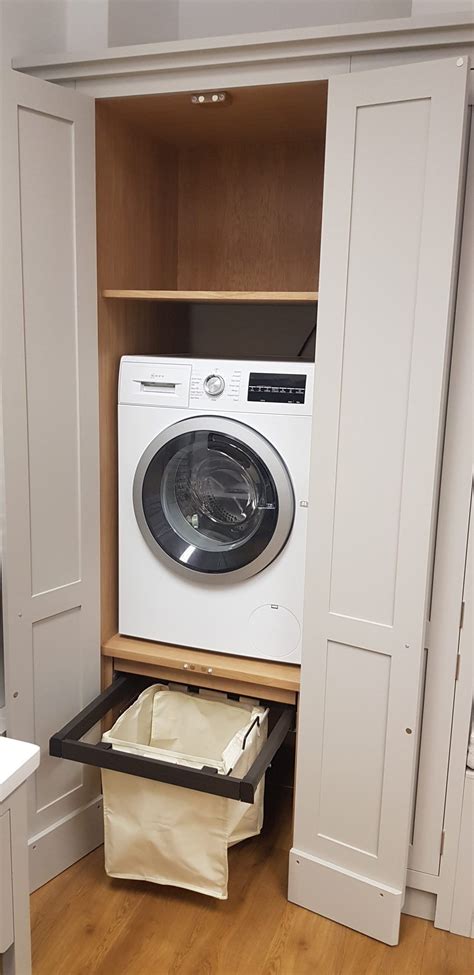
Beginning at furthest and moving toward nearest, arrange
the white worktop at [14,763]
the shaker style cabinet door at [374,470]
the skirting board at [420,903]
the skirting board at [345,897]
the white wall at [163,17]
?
Answer: the white wall at [163,17], the skirting board at [420,903], the skirting board at [345,897], the shaker style cabinet door at [374,470], the white worktop at [14,763]

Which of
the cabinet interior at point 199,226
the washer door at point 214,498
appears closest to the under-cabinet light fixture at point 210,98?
the cabinet interior at point 199,226

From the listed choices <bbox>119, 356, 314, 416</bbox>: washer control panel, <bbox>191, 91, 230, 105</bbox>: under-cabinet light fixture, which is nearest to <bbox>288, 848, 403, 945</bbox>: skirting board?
<bbox>119, 356, 314, 416</bbox>: washer control panel

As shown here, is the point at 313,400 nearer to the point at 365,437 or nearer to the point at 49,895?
the point at 365,437

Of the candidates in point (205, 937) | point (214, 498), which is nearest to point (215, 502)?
point (214, 498)

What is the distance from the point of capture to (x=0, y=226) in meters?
1.78

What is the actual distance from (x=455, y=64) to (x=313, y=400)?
765 mm

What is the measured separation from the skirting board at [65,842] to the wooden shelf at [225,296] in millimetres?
1467

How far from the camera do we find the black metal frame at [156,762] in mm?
1826

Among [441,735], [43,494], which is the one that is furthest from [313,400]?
[441,735]

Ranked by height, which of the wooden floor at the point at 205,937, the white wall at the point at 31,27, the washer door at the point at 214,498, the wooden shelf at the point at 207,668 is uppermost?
the white wall at the point at 31,27

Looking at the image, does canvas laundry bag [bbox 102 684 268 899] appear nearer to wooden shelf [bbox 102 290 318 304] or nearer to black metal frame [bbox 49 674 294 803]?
black metal frame [bbox 49 674 294 803]

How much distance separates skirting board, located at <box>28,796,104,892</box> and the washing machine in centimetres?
55

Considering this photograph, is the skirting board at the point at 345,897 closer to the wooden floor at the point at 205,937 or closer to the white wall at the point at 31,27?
the wooden floor at the point at 205,937

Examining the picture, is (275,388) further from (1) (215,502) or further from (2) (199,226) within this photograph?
(2) (199,226)
